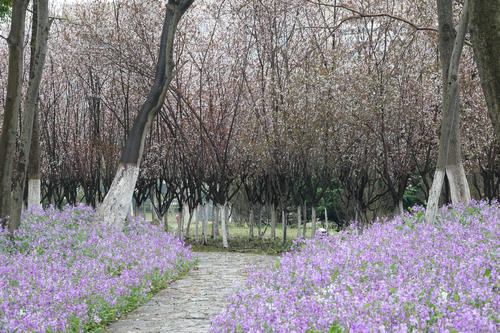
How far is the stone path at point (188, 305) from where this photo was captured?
6.89 m

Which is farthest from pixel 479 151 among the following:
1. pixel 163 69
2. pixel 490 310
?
pixel 490 310

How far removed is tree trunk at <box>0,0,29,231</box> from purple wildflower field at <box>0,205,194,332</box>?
946mm

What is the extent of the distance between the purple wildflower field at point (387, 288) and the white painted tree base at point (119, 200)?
599 cm

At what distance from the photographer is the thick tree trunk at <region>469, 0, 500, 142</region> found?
5.43m

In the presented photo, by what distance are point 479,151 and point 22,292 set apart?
52.2ft

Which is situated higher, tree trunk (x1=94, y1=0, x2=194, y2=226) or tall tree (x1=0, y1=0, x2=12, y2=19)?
tall tree (x1=0, y1=0, x2=12, y2=19)

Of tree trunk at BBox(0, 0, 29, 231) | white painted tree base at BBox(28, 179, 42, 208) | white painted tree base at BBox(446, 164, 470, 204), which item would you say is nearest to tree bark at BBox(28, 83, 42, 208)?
white painted tree base at BBox(28, 179, 42, 208)

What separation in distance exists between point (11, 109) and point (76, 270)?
444 cm

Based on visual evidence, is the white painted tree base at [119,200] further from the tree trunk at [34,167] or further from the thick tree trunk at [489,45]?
the thick tree trunk at [489,45]

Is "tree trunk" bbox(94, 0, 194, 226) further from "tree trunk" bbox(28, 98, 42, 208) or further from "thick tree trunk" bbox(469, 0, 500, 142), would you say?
"thick tree trunk" bbox(469, 0, 500, 142)

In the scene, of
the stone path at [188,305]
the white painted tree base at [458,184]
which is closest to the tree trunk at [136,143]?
the stone path at [188,305]

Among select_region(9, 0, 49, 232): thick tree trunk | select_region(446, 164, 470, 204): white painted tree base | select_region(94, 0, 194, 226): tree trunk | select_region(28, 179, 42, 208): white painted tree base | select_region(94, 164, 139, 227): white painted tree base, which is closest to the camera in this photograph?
select_region(9, 0, 49, 232): thick tree trunk

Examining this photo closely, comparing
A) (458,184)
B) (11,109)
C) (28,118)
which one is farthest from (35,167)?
(458,184)

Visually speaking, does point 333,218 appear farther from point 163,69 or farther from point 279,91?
point 163,69
